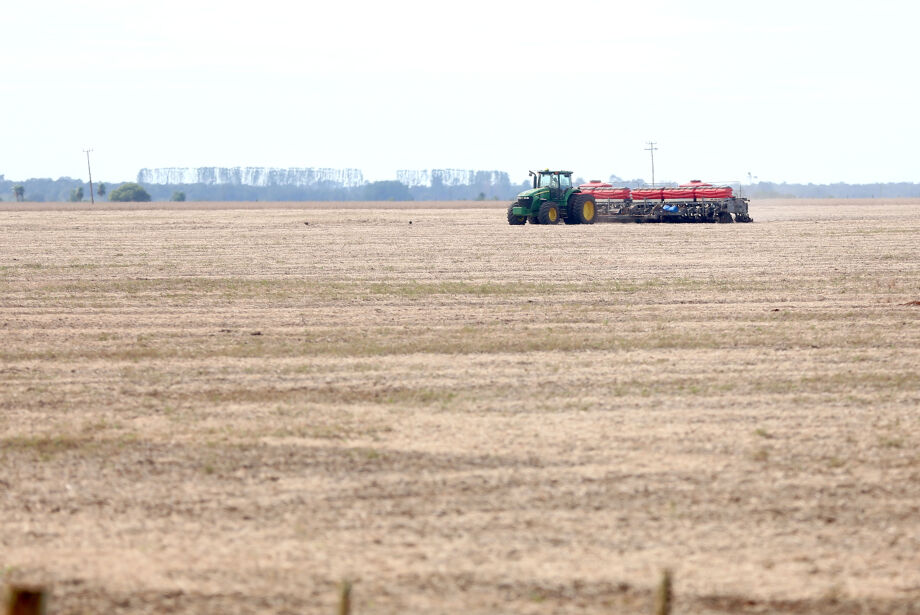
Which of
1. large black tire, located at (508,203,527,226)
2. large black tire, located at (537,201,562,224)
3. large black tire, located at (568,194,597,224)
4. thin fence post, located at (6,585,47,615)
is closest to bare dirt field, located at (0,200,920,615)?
thin fence post, located at (6,585,47,615)

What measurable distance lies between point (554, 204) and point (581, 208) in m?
1.14

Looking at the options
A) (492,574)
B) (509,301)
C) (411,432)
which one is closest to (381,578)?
(492,574)

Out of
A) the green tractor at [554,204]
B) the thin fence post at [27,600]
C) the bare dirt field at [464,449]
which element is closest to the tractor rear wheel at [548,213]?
the green tractor at [554,204]

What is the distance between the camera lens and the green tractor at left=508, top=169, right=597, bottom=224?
41.8m

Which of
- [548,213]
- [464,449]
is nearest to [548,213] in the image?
[548,213]

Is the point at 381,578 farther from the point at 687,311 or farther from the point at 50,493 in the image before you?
the point at 687,311

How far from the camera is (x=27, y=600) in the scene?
321cm

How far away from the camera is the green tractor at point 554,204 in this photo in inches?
1647

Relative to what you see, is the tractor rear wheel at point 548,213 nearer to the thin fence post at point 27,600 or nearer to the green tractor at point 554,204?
the green tractor at point 554,204

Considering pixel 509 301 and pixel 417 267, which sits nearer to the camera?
pixel 509 301

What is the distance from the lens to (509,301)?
17.5 metres

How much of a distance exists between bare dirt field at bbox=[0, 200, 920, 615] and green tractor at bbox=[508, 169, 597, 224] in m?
23.1

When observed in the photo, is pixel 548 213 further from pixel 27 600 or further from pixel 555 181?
pixel 27 600

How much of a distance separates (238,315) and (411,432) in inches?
296
